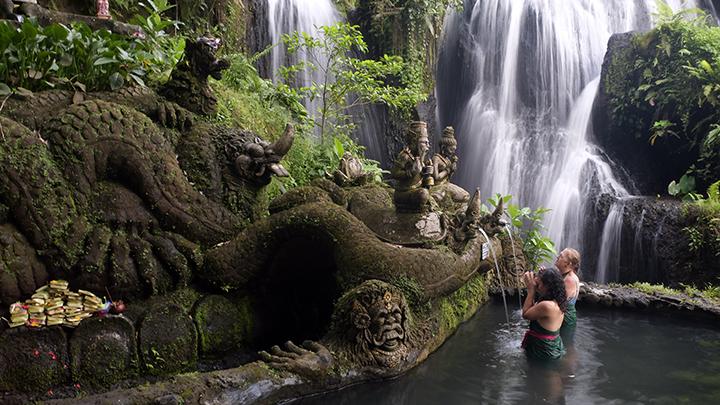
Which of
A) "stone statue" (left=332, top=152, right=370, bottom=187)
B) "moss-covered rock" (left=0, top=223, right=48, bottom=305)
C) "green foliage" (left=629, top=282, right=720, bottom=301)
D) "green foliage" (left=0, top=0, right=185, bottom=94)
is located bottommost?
"green foliage" (left=629, top=282, right=720, bottom=301)

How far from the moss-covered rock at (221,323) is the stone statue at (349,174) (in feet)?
7.78

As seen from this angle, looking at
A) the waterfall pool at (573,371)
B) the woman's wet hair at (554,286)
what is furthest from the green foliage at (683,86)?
the woman's wet hair at (554,286)

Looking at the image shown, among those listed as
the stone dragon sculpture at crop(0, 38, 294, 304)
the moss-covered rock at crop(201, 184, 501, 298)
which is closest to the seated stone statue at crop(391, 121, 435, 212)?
the moss-covered rock at crop(201, 184, 501, 298)

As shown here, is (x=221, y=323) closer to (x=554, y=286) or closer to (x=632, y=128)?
(x=554, y=286)

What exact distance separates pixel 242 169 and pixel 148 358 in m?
2.17

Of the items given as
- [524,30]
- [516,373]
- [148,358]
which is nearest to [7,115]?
[148,358]

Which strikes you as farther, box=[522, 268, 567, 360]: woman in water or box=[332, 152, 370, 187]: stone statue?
box=[332, 152, 370, 187]: stone statue

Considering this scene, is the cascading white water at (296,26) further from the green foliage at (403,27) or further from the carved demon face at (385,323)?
the carved demon face at (385,323)

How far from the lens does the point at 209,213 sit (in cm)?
532

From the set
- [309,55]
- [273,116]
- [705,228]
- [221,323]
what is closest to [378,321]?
[221,323]

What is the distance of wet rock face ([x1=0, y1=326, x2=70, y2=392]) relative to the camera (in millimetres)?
3855

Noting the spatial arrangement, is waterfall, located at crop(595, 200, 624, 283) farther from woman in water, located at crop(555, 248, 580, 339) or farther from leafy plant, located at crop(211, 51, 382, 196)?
leafy plant, located at crop(211, 51, 382, 196)

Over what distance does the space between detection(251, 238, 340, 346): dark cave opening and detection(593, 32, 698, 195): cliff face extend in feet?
34.2

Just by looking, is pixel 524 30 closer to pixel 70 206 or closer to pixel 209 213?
pixel 209 213
